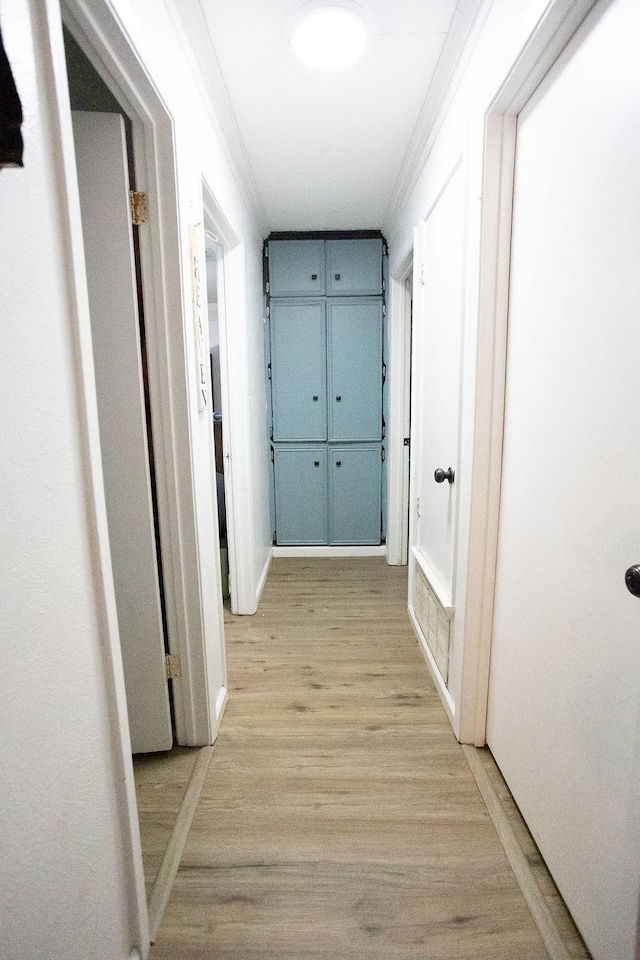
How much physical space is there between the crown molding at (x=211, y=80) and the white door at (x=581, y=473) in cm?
104

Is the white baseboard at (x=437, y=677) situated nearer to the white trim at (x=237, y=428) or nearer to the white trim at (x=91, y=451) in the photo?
the white trim at (x=237, y=428)

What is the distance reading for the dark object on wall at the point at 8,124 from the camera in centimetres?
53

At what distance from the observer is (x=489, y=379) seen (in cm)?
143

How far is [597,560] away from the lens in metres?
0.94

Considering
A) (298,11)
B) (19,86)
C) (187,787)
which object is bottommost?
(187,787)

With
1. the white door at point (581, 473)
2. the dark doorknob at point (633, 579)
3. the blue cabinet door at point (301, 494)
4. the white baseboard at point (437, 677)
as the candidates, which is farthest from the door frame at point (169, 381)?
the blue cabinet door at point (301, 494)

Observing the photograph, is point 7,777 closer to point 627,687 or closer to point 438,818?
point 627,687

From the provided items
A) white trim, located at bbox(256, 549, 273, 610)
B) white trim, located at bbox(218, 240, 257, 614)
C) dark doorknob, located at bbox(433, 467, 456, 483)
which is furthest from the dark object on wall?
white trim, located at bbox(256, 549, 273, 610)

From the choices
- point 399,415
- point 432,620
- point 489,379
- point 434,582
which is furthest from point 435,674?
→ point 399,415

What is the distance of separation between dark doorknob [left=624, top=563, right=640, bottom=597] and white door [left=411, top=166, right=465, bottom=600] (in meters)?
0.90

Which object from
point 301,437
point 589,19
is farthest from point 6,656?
point 301,437

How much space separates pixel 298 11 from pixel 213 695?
7.71ft

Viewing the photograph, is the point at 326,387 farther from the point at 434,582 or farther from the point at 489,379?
the point at 489,379

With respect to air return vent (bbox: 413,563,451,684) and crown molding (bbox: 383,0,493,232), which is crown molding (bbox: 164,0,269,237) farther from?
air return vent (bbox: 413,563,451,684)
